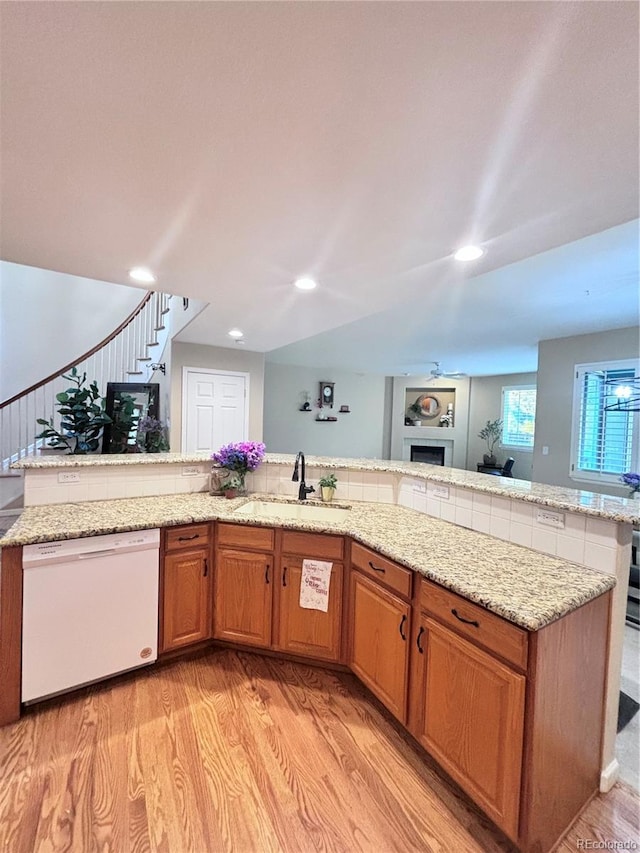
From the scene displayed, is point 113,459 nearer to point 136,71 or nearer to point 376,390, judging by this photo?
point 136,71

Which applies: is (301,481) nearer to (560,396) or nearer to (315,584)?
(315,584)

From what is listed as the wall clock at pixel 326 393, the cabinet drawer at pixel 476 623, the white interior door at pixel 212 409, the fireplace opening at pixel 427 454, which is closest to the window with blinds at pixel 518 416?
the fireplace opening at pixel 427 454

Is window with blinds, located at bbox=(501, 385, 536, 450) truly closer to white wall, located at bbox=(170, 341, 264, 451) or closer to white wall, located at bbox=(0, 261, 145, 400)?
white wall, located at bbox=(170, 341, 264, 451)

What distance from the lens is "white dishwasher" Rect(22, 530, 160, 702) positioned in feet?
5.96

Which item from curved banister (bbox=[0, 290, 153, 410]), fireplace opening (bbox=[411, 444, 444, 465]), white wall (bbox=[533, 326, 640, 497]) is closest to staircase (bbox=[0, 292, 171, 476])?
curved banister (bbox=[0, 290, 153, 410])

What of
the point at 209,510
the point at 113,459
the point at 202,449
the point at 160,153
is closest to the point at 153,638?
the point at 209,510

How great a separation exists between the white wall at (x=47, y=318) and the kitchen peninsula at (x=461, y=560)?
13.2ft

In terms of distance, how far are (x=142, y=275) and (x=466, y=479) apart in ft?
7.81

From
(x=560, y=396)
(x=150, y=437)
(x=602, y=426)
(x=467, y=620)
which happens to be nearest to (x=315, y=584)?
(x=467, y=620)

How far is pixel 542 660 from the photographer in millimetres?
1226

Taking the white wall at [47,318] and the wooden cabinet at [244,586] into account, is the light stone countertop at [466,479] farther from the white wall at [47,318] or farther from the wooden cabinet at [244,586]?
the white wall at [47,318]

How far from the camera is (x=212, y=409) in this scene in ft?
16.3

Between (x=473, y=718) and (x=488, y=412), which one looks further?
(x=488, y=412)

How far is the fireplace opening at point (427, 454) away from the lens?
396 inches
